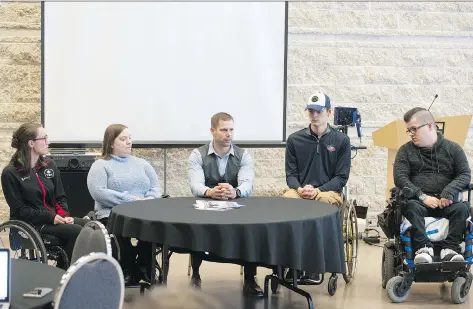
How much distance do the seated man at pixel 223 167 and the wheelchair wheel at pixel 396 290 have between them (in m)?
0.83

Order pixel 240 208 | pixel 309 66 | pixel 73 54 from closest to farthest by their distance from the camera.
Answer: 1. pixel 240 208
2. pixel 73 54
3. pixel 309 66

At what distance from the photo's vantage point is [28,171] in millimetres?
4848

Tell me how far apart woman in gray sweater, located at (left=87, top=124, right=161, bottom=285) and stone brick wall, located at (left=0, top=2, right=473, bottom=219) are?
2.22m

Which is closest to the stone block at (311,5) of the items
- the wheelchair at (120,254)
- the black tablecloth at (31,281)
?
the wheelchair at (120,254)

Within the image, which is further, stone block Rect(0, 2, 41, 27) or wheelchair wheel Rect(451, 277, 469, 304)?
stone block Rect(0, 2, 41, 27)

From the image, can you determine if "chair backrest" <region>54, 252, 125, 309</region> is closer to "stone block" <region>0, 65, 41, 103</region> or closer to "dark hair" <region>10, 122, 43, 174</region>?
"dark hair" <region>10, 122, 43, 174</region>

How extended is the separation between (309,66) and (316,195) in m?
2.66

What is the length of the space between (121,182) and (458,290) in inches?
87.5

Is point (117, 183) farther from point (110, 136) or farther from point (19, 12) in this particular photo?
point (19, 12)

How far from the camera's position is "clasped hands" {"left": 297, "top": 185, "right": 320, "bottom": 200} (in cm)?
513

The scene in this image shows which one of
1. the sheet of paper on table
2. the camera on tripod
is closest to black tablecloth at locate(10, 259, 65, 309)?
the sheet of paper on table

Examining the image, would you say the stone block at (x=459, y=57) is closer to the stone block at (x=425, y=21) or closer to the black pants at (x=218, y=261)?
the stone block at (x=425, y=21)

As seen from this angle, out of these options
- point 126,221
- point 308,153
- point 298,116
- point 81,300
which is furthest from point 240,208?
point 298,116

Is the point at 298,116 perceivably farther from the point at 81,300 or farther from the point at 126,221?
the point at 81,300
